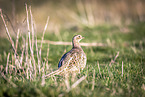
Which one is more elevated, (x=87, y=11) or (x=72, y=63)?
(x=87, y=11)

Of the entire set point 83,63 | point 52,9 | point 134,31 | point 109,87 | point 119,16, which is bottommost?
point 109,87

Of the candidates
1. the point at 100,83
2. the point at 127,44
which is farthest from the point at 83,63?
the point at 127,44

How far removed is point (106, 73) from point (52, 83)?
1.45 m

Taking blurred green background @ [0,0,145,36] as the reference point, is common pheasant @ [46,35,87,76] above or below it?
below

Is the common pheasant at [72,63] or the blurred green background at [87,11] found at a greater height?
the blurred green background at [87,11]

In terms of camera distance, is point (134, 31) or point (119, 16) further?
point (119, 16)

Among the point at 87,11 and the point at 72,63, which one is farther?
the point at 87,11

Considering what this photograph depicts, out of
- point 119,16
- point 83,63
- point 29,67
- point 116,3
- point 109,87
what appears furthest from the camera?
point 116,3

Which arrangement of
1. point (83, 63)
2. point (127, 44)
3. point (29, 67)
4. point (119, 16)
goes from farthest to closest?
point (119, 16) < point (127, 44) < point (83, 63) < point (29, 67)

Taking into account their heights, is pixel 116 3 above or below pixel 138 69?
above

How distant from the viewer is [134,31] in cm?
1292

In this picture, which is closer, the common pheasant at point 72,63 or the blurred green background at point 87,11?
the common pheasant at point 72,63

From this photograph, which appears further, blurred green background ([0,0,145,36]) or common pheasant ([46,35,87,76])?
blurred green background ([0,0,145,36])

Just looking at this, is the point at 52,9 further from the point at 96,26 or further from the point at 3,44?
the point at 3,44
